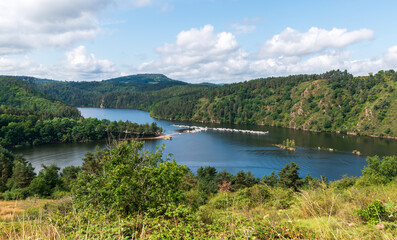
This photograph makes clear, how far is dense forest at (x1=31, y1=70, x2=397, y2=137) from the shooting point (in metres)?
103

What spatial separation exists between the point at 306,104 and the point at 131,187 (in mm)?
137868

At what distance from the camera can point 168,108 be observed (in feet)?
520

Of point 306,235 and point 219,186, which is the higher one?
point 306,235

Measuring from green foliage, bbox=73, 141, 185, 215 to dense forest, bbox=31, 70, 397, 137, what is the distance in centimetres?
11005

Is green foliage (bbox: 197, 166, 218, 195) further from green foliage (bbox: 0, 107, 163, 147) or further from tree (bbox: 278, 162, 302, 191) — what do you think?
green foliage (bbox: 0, 107, 163, 147)

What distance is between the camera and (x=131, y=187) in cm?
876

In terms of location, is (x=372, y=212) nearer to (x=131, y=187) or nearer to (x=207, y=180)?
(x=131, y=187)

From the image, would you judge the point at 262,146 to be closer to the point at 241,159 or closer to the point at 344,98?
the point at 241,159

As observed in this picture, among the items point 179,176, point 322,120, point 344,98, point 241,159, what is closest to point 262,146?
point 241,159

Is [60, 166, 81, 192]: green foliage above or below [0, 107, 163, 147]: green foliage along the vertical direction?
below

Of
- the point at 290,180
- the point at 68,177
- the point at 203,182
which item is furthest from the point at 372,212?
the point at 68,177

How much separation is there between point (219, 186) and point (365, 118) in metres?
99.5

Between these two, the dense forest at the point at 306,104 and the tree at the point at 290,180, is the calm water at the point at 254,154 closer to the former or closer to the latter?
the tree at the point at 290,180

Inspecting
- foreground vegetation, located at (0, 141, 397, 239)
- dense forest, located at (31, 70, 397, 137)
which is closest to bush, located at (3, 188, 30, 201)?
foreground vegetation, located at (0, 141, 397, 239)
